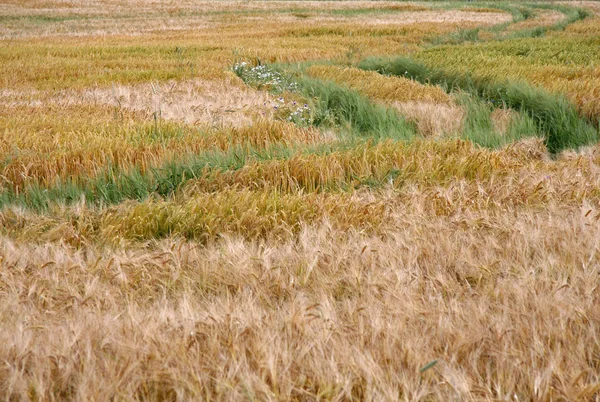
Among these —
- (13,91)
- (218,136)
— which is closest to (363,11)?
(13,91)

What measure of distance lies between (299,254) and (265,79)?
25.7 ft

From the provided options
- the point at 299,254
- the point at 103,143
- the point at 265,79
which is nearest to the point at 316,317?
the point at 299,254

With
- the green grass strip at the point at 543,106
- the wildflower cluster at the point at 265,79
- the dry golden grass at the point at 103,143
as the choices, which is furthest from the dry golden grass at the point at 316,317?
the wildflower cluster at the point at 265,79

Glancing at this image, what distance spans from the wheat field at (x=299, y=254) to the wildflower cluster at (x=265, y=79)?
6.90 feet

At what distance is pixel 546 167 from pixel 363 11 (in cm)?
4312

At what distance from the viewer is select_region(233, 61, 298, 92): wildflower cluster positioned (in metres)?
9.27

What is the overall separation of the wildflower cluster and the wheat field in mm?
2104

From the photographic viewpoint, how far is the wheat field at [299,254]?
1.64 meters

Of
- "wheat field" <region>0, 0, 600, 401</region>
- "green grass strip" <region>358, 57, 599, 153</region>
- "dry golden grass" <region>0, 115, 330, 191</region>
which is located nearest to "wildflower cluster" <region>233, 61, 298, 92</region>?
"wheat field" <region>0, 0, 600, 401</region>

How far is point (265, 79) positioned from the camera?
10023 mm

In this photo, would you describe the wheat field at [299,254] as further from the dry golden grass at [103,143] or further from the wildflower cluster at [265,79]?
the wildflower cluster at [265,79]

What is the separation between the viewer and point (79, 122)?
6.11m

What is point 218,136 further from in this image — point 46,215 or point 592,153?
point 592,153

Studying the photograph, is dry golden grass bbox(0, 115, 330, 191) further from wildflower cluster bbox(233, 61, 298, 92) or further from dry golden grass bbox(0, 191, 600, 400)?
wildflower cluster bbox(233, 61, 298, 92)
